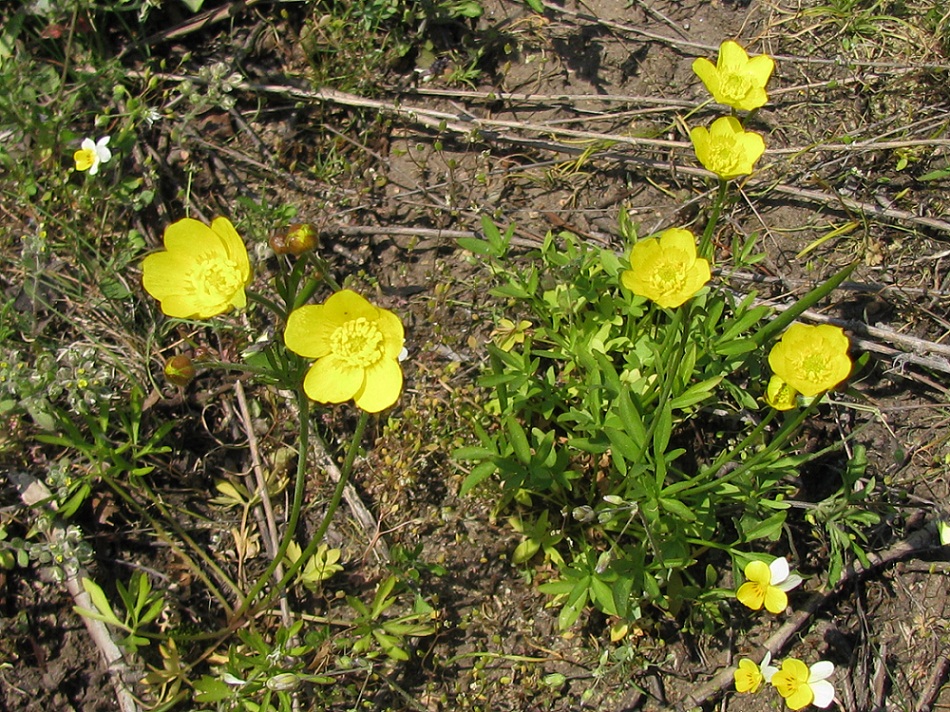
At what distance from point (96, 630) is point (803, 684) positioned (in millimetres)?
2430

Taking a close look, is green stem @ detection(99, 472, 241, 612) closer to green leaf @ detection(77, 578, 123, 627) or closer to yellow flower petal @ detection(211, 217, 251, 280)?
green leaf @ detection(77, 578, 123, 627)

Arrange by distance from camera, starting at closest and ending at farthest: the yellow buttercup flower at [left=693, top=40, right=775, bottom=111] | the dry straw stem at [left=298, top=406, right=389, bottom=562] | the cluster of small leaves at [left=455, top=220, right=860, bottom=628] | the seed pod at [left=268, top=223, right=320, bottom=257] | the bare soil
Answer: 1. the seed pod at [left=268, top=223, right=320, bottom=257]
2. the cluster of small leaves at [left=455, top=220, right=860, bottom=628]
3. the yellow buttercup flower at [left=693, top=40, right=775, bottom=111]
4. the bare soil
5. the dry straw stem at [left=298, top=406, right=389, bottom=562]

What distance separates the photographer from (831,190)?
3.55m

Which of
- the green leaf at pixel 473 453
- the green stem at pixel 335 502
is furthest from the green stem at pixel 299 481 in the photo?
the green leaf at pixel 473 453

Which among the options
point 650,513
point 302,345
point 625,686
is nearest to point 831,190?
point 650,513

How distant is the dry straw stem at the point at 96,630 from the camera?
2.93 meters

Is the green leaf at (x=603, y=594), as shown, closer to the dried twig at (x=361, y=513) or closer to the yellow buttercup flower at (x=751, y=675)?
the yellow buttercup flower at (x=751, y=675)

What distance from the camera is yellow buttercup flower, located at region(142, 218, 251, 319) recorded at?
2.44 meters

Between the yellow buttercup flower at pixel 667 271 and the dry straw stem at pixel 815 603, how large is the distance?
4.51 ft

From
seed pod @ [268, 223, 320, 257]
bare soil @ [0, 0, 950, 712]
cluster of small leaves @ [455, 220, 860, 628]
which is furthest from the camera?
bare soil @ [0, 0, 950, 712]

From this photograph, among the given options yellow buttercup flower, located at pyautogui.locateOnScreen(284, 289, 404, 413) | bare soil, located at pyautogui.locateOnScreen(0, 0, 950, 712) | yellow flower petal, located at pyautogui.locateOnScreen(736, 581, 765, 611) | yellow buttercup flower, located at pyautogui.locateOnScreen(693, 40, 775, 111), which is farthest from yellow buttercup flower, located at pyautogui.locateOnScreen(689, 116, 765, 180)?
yellow flower petal, located at pyautogui.locateOnScreen(736, 581, 765, 611)

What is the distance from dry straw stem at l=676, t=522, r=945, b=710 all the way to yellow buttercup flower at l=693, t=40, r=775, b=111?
5.49 ft

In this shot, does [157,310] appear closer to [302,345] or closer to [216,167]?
[216,167]

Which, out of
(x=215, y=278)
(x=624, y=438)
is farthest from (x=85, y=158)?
(x=624, y=438)
